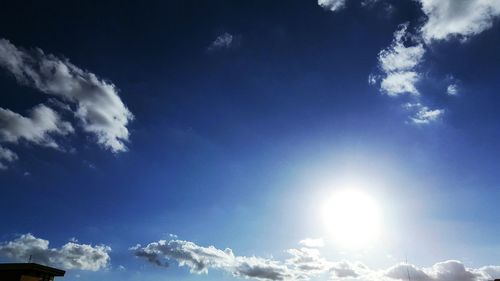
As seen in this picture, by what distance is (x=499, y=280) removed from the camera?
176ft

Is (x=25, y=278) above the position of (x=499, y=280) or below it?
below

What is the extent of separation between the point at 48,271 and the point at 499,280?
6447 centimetres

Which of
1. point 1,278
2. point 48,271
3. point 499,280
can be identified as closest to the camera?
point 1,278

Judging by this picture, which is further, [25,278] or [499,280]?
[499,280]

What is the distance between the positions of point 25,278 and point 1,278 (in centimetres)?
272

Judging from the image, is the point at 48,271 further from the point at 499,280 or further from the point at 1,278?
the point at 499,280

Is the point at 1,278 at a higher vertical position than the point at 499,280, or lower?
lower

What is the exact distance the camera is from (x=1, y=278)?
4084cm

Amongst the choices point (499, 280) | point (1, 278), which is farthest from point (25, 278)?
point (499, 280)

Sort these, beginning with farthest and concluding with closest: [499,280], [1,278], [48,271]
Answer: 1. [499,280]
2. [48,271]
3. [1,278]

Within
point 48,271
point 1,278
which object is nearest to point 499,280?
point 48,271

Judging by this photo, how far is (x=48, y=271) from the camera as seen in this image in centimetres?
4434

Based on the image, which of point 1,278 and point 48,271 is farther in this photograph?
point 48,271

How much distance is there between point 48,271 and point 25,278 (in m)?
3.49
